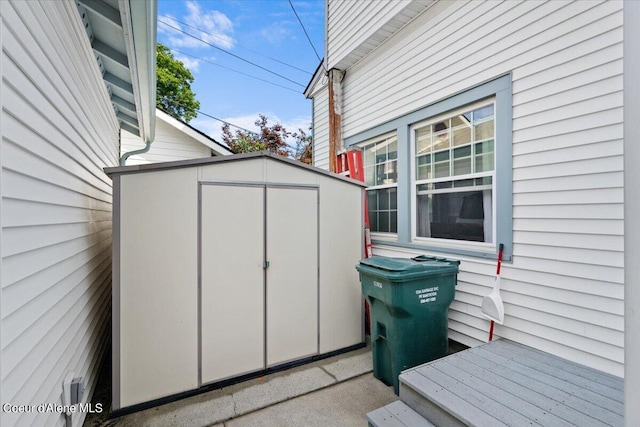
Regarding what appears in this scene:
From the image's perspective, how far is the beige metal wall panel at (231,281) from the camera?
2711mm

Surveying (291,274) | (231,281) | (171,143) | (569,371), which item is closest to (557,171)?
(569,371)

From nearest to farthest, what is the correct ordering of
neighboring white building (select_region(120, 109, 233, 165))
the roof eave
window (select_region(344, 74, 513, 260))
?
the roof eave < window (select_region(344, 74, 513, 260)) < neighboring white building (select_region(120, 109, 233, 165))

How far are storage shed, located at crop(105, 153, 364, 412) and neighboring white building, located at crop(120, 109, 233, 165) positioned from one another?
16.0ft

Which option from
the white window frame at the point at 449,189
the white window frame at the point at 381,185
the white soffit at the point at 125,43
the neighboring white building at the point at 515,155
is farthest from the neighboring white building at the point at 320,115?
the white soffit at the point at 125,43

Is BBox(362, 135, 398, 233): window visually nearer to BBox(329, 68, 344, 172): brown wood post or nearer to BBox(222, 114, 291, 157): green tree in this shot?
BBox(329, 68, 344, 172): brown wood post

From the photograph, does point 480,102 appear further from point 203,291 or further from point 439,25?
point 203,291

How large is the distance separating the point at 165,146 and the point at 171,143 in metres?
0.16

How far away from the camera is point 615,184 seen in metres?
2.10

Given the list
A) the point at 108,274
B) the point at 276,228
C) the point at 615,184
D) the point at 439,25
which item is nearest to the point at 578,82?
the point at 615,184

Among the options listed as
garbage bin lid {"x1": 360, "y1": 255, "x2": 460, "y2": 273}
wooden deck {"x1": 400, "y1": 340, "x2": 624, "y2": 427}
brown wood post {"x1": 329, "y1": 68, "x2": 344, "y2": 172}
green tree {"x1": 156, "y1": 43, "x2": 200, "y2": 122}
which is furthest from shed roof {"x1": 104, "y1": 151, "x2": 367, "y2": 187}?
green tree {"x1": 156, "y1": 43, "x2": 200, "y2": 122}

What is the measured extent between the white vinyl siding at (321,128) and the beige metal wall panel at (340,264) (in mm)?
2252

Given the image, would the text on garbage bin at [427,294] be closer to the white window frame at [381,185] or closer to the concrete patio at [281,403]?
the concrete patio at [281,403]

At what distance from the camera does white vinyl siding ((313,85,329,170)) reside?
5.73m

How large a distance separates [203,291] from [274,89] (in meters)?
13.8
